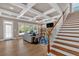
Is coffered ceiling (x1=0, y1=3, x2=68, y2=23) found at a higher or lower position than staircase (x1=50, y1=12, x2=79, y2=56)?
higher

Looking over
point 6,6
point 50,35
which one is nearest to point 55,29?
point 50,35

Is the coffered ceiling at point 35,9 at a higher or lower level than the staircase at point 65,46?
higher

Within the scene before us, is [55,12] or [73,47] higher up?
[55,12]

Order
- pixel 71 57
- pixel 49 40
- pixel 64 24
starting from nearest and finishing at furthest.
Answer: pixel 71 57, pixel 49 40, pixel 64 24

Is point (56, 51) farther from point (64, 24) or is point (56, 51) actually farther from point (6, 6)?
point (6, 6)

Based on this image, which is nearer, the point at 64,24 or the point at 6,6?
the point at 6,6

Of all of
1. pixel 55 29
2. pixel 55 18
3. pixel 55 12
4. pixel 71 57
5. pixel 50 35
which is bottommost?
pixel 71 57

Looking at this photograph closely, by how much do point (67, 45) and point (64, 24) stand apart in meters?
1.17

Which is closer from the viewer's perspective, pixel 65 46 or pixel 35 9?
pixel 65 46

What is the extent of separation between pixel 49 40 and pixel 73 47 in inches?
28.9

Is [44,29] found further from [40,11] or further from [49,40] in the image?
[40,11]

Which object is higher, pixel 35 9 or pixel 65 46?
→ pixel 35 9

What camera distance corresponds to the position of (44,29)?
107 inches

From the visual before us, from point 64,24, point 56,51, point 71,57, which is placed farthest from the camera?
point 64,24
